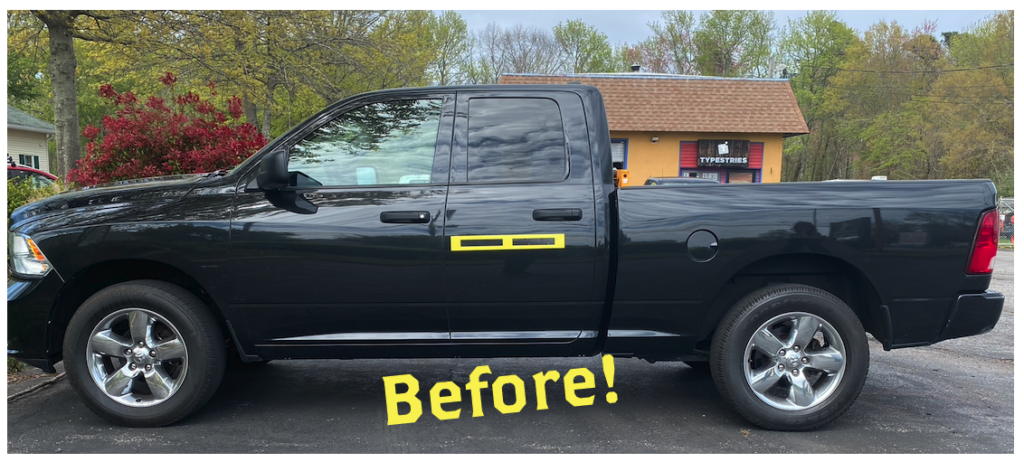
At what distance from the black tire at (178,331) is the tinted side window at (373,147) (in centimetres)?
94

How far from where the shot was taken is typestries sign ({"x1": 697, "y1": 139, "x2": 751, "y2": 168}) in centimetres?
2448

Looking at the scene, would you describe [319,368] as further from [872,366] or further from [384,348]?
[872,366]

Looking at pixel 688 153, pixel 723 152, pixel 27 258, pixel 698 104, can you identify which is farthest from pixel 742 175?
pixel 27 258

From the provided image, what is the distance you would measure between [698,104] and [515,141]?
71.9ft

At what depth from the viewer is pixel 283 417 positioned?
156 inches

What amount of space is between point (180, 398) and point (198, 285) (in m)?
0.63

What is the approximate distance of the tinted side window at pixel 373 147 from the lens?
381cm

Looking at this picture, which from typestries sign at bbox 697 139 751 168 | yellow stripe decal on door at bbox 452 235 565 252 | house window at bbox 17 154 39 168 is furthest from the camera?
house window at bbox 17 154 39 168

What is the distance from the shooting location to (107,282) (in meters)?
3.87

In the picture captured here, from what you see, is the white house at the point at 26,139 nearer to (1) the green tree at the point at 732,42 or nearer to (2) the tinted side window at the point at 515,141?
(2) the tinted side window at the point at 515,141

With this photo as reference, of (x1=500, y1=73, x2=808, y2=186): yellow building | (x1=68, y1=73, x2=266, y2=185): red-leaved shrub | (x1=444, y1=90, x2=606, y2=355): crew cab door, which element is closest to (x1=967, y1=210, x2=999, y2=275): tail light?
(x1=444, y1=90, x2=606, y2=355): crew cab door

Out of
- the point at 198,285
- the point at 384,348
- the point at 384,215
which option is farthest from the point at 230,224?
the point at 384,348

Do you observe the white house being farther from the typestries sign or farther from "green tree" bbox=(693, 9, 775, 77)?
"green tree" bbox=(693, 9, 775, 77)

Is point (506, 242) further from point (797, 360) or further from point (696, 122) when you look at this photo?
point (696, 122)
